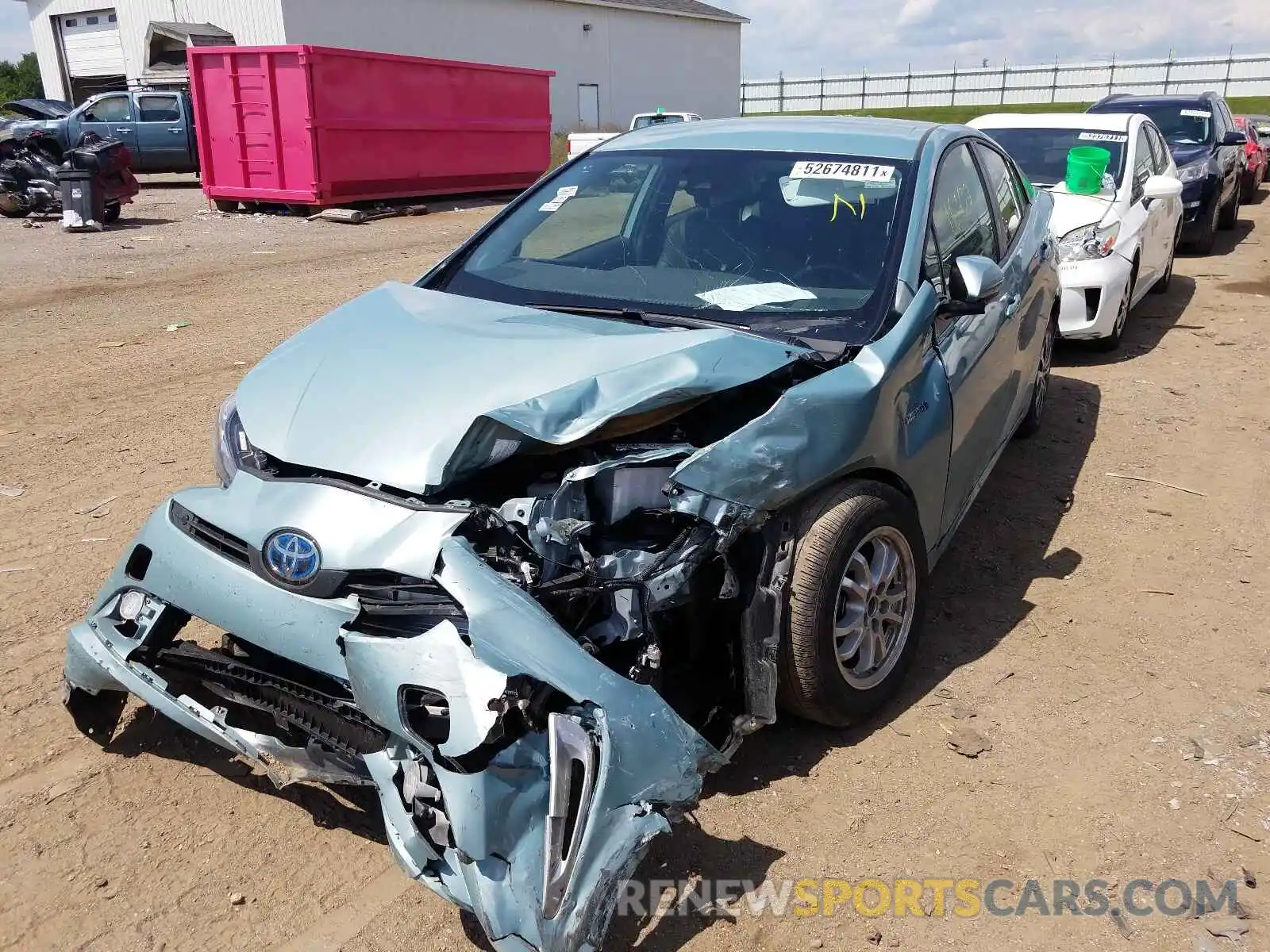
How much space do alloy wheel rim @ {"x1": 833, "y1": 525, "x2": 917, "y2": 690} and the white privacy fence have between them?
47.9 metres

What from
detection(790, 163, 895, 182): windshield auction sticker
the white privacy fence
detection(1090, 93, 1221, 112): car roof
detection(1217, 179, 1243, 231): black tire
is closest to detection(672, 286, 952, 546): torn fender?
detection(790, 163, 895, 182): windshield auction sticker

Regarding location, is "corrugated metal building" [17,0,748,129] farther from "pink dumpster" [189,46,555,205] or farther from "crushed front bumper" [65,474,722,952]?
"crushed front bumper" [65,474,722,952]

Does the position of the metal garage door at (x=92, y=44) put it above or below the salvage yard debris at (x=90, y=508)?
above

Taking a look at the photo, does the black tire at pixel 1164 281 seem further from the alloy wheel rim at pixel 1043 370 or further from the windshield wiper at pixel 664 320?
the windshield wiper at pixel 664 320

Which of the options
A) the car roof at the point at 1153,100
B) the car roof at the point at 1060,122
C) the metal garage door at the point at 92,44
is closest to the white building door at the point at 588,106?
the metal garage door at the point at 92,44

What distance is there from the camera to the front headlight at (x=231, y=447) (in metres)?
2.92

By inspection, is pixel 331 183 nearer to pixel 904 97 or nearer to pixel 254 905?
pixel 254 905

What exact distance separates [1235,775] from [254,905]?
2748 millimetres

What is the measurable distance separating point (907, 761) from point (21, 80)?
51.2m

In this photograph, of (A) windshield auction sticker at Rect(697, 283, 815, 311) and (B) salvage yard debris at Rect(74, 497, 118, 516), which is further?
(B) salvage yard debris at Rect(74, 497, 118, 516)

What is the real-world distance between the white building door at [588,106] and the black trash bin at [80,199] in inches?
889

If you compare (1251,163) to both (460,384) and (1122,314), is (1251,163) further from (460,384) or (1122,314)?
(460,384)

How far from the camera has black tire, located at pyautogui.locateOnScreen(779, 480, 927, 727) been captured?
2.83 metres

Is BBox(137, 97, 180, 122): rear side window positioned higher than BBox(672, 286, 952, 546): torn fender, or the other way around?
BBox(137, 97, 180, 122): rear side window
